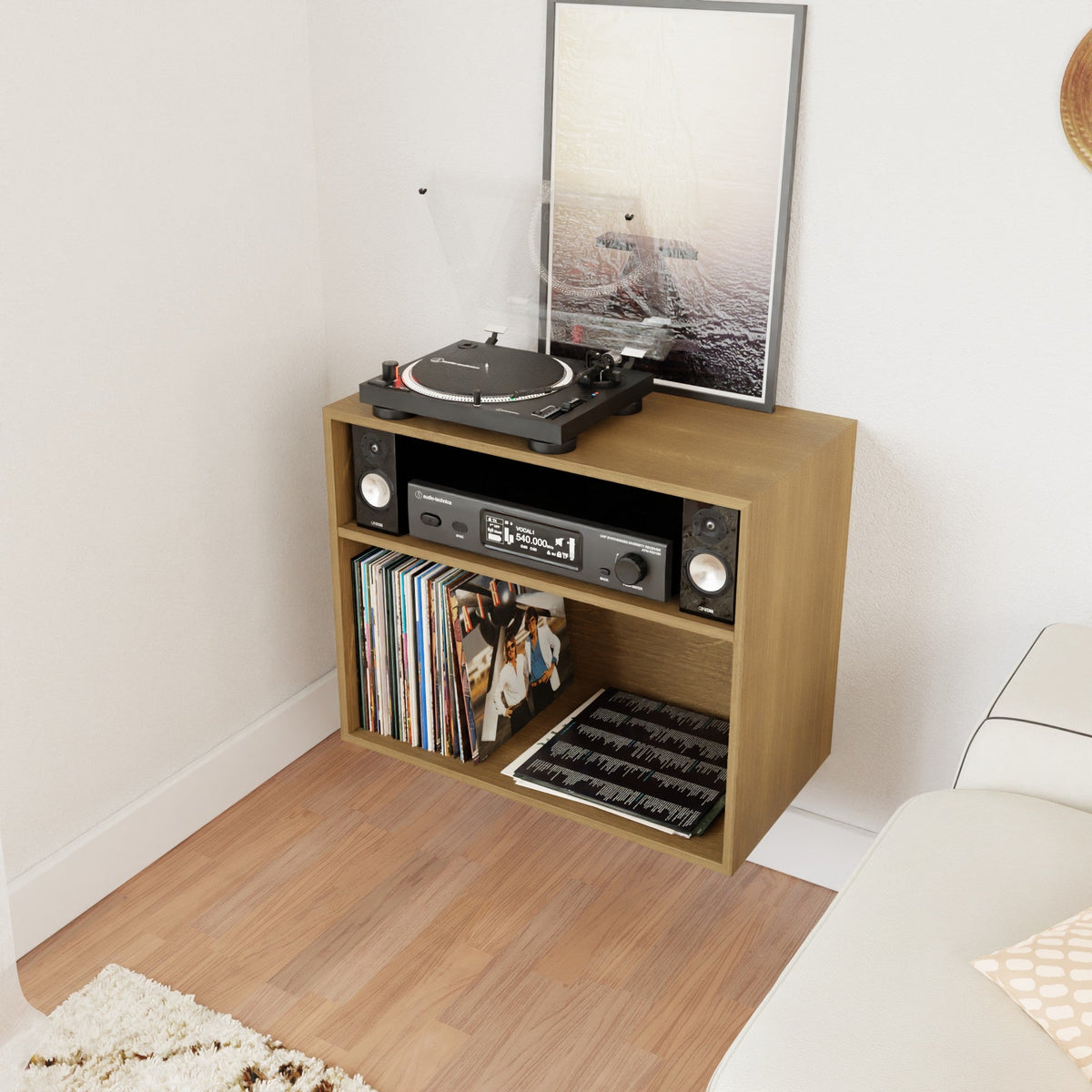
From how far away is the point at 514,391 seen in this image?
1760 mm

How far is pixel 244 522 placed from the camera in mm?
2199

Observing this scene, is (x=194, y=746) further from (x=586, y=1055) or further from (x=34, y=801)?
(x=586, y=1055)

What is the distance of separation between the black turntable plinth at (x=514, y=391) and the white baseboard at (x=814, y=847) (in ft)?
2.55

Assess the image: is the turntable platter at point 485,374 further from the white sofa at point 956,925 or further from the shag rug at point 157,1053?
the shag rug at point 157,1053

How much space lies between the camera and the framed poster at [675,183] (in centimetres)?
173

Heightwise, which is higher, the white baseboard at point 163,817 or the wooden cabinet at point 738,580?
the wooden cabinet at point 738,580

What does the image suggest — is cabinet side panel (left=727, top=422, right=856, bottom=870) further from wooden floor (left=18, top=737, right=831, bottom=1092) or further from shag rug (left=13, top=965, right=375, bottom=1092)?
shag rug (left=13, top=965, right=375, bottom=1092)

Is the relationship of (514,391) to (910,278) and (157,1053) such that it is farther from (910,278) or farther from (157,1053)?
(157,1053)

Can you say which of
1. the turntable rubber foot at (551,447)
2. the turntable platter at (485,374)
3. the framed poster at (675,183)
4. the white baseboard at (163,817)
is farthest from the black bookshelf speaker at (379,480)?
the white baseboard at (163,817)

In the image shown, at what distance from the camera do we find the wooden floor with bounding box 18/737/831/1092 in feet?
5.75

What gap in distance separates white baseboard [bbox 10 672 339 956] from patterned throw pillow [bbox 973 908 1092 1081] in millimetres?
1426

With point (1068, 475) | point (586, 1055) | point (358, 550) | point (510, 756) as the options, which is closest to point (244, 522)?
Answer: point (358, 550)

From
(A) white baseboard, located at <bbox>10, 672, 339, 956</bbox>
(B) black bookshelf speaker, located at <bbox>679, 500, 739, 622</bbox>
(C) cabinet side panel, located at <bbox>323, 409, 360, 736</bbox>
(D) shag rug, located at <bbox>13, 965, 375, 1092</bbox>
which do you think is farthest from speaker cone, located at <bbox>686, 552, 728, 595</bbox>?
(A) white baseboard, located at <bbox>10, 672, 339, 956</bbox>

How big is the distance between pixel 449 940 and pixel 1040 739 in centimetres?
Result: 98
